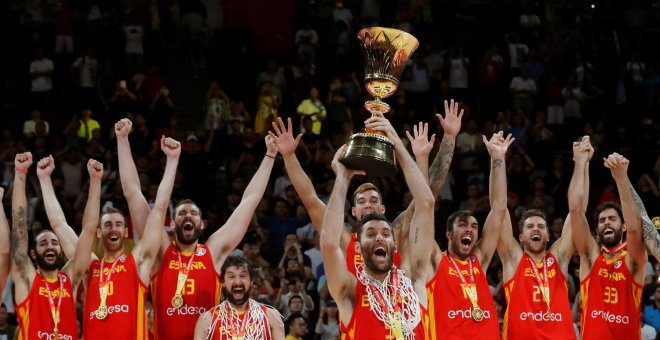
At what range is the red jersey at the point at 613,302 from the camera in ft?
36.2

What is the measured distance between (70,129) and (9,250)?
830 centimetres

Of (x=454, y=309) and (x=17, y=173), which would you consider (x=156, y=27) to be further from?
(x=454, y=309)

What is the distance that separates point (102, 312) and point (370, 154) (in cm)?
335

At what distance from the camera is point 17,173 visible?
11.2m

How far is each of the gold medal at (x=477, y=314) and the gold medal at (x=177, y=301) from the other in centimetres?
265

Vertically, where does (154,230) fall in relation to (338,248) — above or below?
above

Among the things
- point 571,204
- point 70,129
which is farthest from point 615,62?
point 571,204

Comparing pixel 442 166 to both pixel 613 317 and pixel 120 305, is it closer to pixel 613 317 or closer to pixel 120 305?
Result: pixel 613 317

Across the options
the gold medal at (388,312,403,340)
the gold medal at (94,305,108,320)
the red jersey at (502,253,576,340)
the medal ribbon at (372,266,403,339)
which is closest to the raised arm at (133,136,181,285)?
the gold medal at (94,305,108,320)

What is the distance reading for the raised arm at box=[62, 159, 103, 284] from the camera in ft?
35.4

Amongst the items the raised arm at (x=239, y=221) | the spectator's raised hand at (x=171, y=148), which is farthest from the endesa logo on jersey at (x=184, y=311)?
the spectator's raised hand at (x=171, y=148)

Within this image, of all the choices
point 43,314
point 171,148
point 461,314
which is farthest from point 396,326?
point 43,314

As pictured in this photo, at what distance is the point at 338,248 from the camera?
28.1 ft

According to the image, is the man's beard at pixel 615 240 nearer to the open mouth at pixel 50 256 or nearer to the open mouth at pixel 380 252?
the open mouth at pixel 380 252
